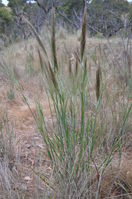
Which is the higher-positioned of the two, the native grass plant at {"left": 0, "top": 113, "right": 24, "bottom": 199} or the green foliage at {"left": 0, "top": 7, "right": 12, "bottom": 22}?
the green foliage at {"left": 0, "top": 7, "right": 12, "bottom": 22}

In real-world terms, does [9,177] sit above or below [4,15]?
below

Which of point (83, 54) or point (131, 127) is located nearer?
point (83, 54)

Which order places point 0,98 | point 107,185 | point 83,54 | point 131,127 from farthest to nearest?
point 0,98 → point 131,127 → point 107,185 → point 83,54

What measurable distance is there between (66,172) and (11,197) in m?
0.25

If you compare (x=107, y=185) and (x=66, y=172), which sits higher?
(x=66, y=172)

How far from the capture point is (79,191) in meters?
0.96

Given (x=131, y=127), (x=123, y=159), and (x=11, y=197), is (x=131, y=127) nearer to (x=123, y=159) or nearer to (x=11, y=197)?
(x=123, y=159)

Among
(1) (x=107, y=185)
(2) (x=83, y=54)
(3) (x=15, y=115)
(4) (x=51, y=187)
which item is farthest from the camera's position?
(3) (x=15, y=115)

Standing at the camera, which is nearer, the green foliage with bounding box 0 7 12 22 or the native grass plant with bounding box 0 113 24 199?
the native grass plant with bounding box 0 113 24 199

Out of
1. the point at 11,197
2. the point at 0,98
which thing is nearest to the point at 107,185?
the point at 11,197

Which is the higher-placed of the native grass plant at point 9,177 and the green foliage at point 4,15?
the green foliage at point 4,15

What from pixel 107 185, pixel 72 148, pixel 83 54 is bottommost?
pixel 107 185

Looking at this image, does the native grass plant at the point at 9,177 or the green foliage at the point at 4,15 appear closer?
the native grass plant at the point at 9,177

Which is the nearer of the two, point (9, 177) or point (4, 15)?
point (9, 177)
